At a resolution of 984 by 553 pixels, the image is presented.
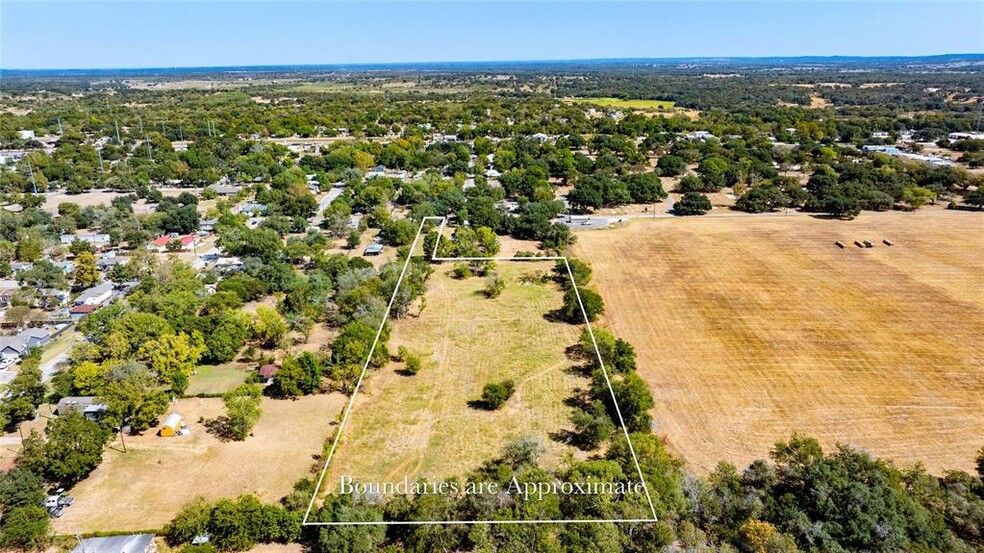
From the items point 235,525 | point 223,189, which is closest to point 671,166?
point 223,189

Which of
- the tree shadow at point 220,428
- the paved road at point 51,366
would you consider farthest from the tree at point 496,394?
the paved road at point 51,366

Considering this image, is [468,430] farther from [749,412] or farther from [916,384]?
[916,384]

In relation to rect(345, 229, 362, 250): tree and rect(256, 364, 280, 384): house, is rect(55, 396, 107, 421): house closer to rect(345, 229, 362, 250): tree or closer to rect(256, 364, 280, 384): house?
rect(256, 364, 280, 384): house

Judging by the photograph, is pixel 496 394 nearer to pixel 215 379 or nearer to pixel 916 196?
pixel 215 379

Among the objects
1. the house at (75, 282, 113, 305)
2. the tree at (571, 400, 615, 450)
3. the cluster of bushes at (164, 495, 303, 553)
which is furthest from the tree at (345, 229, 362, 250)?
the cluster of bushes at (164, 495, 303, 553)

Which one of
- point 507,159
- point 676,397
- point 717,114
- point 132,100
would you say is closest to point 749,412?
point 676,397
